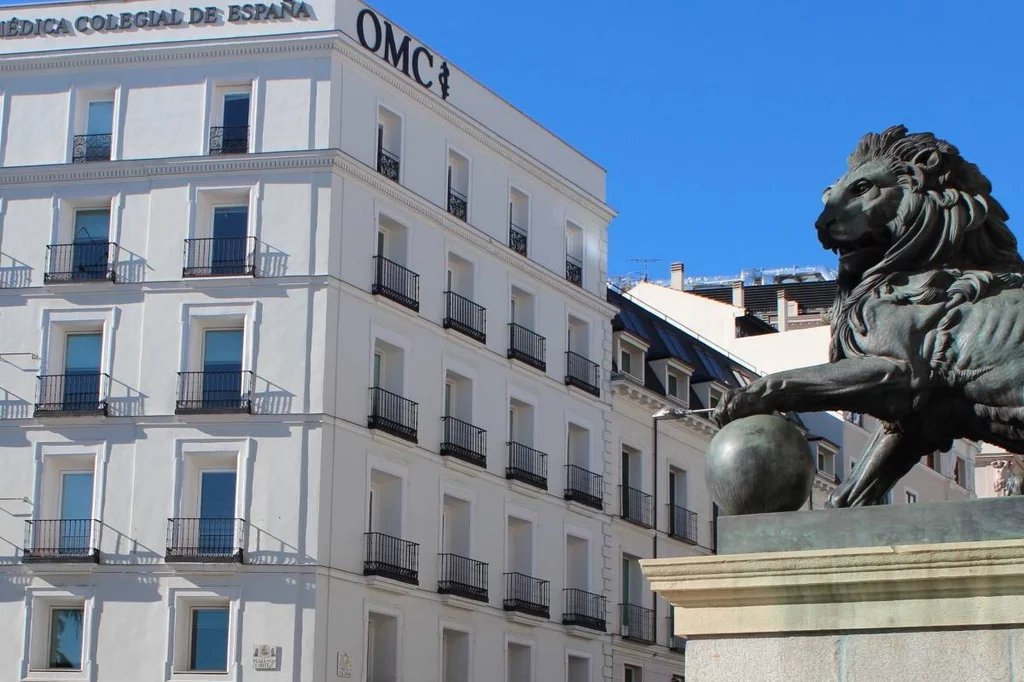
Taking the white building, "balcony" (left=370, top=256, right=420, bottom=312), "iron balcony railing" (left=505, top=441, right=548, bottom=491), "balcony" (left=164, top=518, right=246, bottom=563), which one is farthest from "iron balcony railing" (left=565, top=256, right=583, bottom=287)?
"balcony" (left=164, top=518, right=246, bottom=563)

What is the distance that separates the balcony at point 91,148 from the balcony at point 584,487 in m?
16.8

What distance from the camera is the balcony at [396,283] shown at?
47594 millimetres

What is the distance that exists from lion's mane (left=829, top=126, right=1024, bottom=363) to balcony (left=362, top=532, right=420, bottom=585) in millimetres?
36644

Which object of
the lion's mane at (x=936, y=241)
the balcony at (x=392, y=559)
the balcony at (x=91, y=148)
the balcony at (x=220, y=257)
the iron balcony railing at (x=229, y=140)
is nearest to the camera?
the lion's mane at (x=936, y=241)

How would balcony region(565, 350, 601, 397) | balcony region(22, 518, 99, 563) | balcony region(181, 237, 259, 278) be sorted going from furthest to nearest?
balcony region(565, 350, 601, 397) < balcony region(181, 237, 259, 278) < balcony region(22, 518, 99, 563)

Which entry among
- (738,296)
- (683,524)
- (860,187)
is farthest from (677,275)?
(860,187)

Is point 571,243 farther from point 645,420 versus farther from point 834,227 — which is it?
point 834,227

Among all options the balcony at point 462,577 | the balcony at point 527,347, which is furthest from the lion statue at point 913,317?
the balcony at point 527,347

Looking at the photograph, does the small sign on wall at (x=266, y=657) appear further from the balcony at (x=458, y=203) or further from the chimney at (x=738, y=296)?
the chimney at (x=738, y=296)

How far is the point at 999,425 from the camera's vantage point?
9.14 metres

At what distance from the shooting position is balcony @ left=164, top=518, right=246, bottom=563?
44.2 meters

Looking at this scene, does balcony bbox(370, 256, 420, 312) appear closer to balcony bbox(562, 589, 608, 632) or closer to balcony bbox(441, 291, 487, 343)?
balcony bbox(441, 291, 487, 343)

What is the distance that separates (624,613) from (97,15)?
78.8 feet

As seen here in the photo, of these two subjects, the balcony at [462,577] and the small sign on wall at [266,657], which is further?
the balcony at [462,577]
